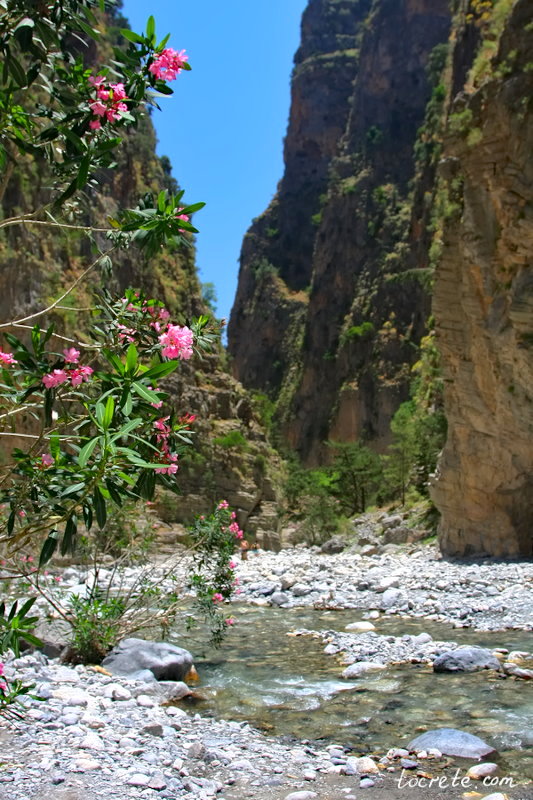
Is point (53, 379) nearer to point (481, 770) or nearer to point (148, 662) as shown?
point (481, 770)

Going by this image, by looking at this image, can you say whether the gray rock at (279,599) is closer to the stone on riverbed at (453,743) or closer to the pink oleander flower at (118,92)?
the stone on riverbed at (453,743)

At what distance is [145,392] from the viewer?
8.95 ft

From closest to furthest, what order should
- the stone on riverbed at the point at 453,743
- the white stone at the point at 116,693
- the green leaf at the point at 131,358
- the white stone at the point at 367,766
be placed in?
the green leaf at the point at 131,358, the white stone at the point at 367,766, the stone on riverbed at the point at 453,743, the white stone at the point at 116,693

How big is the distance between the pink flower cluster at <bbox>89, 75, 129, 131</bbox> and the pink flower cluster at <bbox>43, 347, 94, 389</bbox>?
111 centimetres

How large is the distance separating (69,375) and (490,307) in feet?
53.3

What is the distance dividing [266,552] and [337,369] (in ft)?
120

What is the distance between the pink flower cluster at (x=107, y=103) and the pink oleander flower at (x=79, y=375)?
1163mm

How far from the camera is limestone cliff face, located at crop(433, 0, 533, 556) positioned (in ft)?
53.7

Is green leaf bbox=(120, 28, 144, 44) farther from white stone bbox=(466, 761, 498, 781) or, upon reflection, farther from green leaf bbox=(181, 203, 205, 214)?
white stone bbox=(466, 761, 498, 781)

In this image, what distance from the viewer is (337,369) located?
6531 centimetres

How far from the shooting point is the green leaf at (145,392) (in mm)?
2690

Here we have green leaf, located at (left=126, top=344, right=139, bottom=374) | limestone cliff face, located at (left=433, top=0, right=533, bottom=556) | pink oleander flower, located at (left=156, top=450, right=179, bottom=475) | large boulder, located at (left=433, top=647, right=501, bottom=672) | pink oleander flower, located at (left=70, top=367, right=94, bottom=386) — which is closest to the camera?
green leaf, located at (left=126, top=344, right=139, bottom=374)

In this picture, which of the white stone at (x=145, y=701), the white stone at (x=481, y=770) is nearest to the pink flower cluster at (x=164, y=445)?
the white stone at (x=481, y=770)

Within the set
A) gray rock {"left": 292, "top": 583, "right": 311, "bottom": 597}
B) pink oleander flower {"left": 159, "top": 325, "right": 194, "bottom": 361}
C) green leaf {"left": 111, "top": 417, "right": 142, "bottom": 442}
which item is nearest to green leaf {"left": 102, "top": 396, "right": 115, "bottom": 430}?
green leaf {"left": 111, "top": 417, "right": 142, "bottom": 442}
